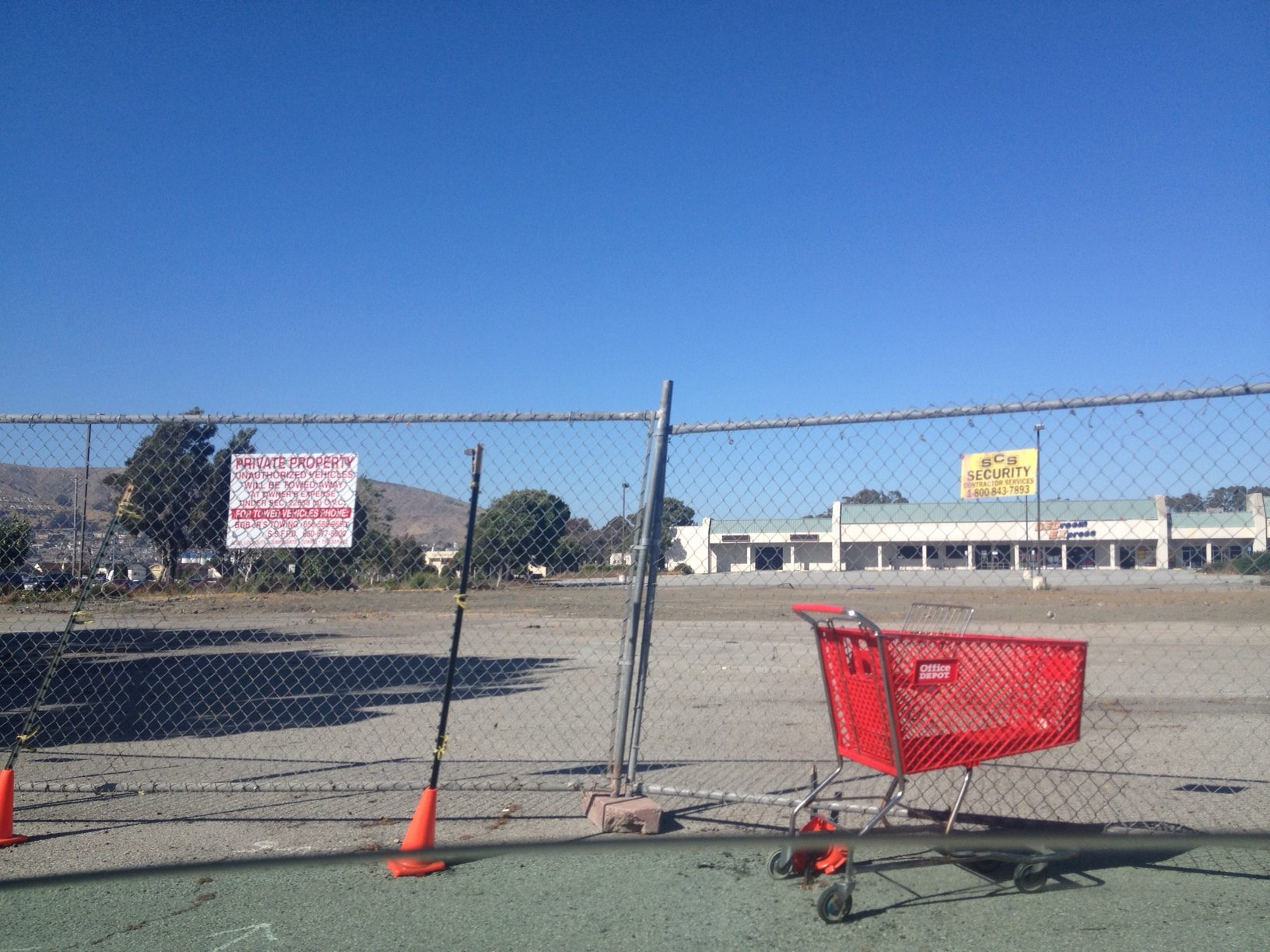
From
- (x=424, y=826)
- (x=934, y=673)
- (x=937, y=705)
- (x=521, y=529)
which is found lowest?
(x=424, y=826)

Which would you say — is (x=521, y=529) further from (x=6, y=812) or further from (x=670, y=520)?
(x=6, y=812)

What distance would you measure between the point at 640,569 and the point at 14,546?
451cm

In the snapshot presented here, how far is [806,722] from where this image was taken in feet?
27.4

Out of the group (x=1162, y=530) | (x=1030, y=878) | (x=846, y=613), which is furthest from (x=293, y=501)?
(x=1162, y=530)

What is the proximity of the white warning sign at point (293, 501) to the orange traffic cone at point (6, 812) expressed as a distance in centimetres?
162

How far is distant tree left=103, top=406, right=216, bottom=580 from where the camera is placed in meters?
5.85

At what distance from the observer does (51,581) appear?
22.7 ft

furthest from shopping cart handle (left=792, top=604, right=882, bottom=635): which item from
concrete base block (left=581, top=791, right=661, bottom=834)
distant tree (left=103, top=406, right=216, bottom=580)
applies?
distant tree (left=103, top=406, right=216, bottom=580)

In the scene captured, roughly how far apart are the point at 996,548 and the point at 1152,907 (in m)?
1.76

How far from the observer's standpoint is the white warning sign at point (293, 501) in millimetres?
5445

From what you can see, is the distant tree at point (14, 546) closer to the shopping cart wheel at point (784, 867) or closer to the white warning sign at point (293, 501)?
the white warning sign at point (293, 501)

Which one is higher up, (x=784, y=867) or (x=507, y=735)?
(x=784, y=867)

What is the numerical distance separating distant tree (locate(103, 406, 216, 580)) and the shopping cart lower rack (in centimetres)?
383

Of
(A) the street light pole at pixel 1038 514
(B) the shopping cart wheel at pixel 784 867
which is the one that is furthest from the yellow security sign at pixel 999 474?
(B) the shopping cart wheel at pixel 784 867
